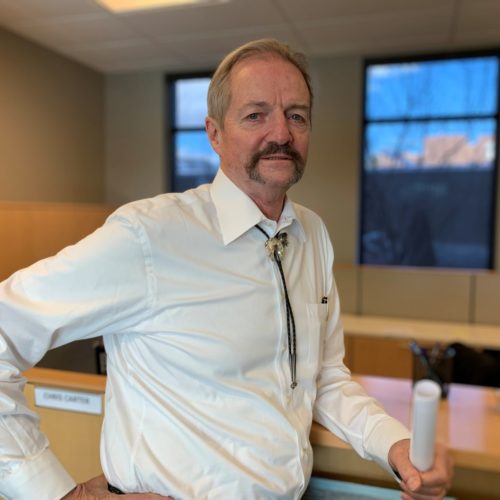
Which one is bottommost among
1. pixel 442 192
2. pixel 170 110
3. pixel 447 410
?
pixel 447 410

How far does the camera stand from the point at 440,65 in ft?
14.5

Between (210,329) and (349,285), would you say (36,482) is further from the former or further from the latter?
(349,285)

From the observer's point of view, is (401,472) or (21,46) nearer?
(401,472)

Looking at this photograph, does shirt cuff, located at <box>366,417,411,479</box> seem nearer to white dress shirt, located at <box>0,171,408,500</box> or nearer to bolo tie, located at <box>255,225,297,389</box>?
white dress shirt, located at <box>0,171,408,500</box>

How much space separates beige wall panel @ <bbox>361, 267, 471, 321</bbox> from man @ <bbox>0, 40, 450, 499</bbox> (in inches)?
113

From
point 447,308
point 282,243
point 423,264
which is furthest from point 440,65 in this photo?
point 282,243

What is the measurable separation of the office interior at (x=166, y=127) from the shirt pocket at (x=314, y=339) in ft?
4.01

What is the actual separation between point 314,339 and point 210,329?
0.23 metres

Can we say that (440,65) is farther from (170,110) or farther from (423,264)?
(170,110)

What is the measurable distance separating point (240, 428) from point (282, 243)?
14.4 inches

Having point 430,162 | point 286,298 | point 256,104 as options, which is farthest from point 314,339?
point 430,162

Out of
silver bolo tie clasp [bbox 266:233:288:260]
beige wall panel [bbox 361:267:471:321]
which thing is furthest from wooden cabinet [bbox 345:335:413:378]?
silver bolo tie clasp [bbox 266:233:288:260]

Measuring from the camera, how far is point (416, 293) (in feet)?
12.2

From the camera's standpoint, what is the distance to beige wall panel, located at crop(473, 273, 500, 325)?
3.55 metres
